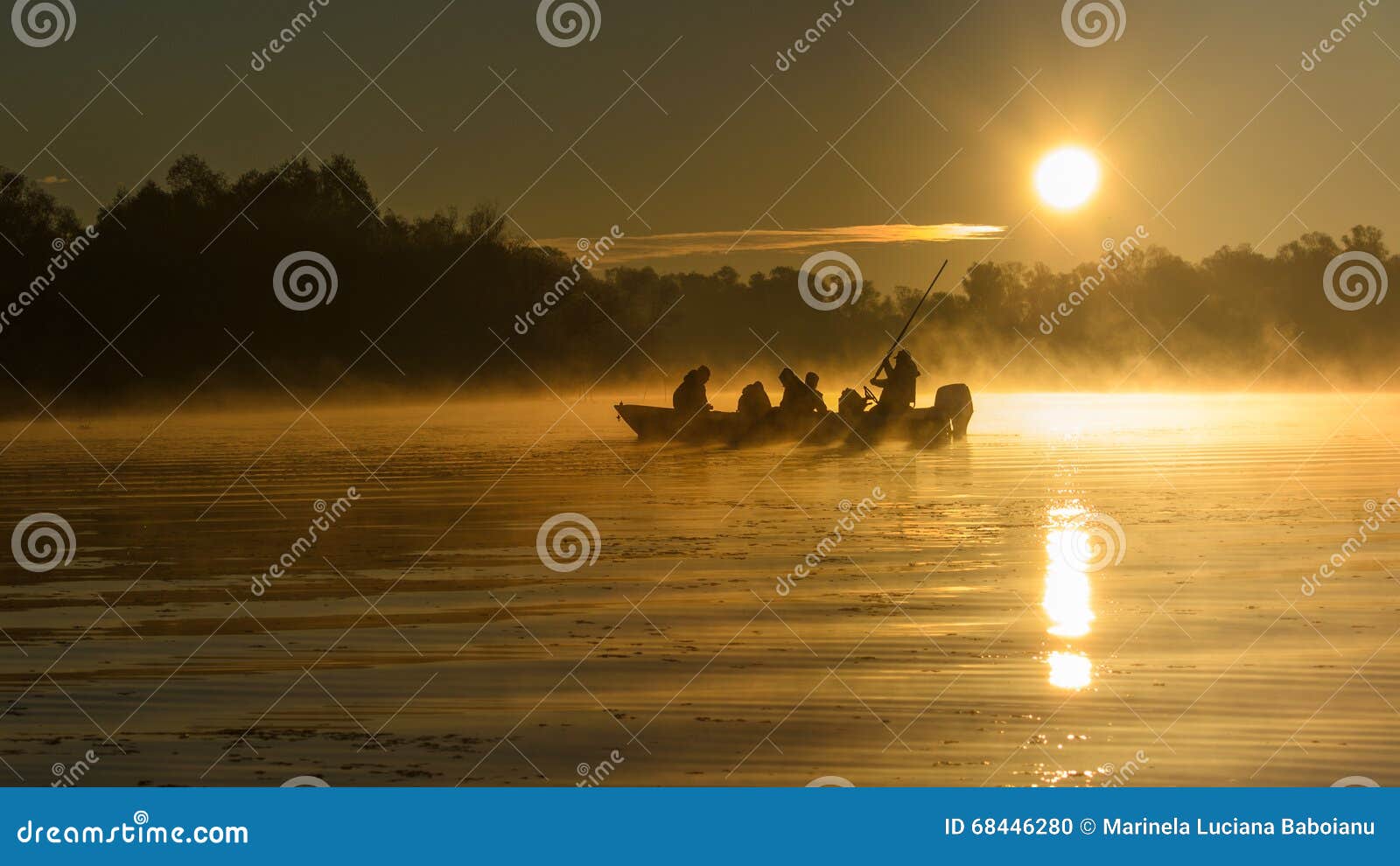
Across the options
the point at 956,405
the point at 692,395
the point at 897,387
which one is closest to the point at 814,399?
the point at 897,387

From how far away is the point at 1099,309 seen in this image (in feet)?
439

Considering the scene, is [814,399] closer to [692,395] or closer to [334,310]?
[692,395]

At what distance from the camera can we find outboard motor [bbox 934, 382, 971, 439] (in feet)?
107

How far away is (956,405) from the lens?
33.0m

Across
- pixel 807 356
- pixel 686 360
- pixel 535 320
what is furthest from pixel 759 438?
pixel 807 356

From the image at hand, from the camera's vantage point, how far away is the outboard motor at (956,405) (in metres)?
32.6

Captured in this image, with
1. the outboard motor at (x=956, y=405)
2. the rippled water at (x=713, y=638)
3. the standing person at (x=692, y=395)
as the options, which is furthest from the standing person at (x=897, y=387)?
the rippled water at (x=713, y=638)

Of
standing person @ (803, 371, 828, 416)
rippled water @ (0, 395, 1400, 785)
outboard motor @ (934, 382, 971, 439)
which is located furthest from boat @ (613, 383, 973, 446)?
rippled water @ (0, 395, 1400, 785)

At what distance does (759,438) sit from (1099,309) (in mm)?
107051

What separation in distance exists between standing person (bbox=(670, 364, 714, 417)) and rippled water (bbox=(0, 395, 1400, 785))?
38.9ft

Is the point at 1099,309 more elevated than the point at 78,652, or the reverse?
the point at 1099,309

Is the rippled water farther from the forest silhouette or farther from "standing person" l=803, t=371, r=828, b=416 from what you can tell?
the forest silhouette

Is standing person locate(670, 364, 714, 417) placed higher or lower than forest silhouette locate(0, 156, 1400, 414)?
lower

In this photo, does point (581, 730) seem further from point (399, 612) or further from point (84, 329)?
point (84, 329)
